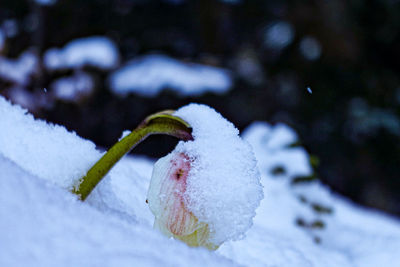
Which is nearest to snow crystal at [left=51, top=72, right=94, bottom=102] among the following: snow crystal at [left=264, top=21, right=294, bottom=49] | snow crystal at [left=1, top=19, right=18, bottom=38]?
snow crystal at [left=1, top=19, right=18, bottom=38]

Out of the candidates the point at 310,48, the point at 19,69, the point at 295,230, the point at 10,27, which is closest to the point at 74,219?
the point at 295,230

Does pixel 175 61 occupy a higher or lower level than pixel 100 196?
lower

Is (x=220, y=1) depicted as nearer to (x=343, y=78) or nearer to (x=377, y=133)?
(x=343, y=78)

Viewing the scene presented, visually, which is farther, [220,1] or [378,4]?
[220,1]

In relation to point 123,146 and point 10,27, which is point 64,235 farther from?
point 10,27

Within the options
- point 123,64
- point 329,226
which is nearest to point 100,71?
point 123,64

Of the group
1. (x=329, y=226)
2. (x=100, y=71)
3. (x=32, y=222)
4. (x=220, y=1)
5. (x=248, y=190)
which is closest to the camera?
(x=32, y=222)

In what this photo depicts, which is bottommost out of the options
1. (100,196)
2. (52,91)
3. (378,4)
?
(52,91)

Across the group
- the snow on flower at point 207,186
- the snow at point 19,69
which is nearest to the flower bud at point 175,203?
the snow on flower at point 207,186
